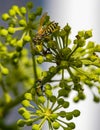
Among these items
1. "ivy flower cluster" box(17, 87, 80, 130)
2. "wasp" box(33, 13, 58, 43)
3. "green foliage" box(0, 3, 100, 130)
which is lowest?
"ivy flower cluster" box(17, 87, 80, 130)

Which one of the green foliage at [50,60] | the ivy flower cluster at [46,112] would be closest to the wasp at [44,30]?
the green foliage at [50,60]

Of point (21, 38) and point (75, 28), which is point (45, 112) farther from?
point (75, 28)

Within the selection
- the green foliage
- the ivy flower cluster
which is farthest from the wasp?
the ivy flower cluster

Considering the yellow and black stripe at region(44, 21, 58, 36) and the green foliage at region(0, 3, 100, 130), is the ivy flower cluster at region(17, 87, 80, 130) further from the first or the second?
the yellow and black stripe at region(44, 21, 58, 36)

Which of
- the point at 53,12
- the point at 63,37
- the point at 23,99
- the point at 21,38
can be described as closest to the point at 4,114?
the point at 23,99

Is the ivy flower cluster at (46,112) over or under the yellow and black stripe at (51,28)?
under

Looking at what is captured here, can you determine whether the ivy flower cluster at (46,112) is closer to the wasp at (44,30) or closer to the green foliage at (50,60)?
the green foliage at (50,60)

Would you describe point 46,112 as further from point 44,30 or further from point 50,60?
point 44,30

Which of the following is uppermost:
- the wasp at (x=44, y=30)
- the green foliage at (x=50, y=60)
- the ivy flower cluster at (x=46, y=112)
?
the wasp at (x=44, y=30)
